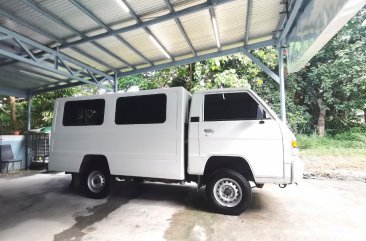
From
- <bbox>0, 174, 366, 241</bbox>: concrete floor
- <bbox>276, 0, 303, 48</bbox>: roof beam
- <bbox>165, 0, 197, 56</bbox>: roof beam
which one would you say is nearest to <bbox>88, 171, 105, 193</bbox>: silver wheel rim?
<bbox>0, 174, 366, 241</bbox>: concrete floor

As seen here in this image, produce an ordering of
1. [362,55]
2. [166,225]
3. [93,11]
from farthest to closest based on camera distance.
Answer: [362,55] < [93,11] < [166,225]

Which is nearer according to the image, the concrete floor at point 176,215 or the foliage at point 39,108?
the concrete floor at point 176,215

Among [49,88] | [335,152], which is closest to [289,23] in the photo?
[335,152]

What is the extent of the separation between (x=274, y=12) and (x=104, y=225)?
18.4 feet

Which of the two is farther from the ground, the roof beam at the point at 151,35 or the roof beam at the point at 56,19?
the roof beam at the point at 151,35

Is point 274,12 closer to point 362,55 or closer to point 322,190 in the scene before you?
point 322,190

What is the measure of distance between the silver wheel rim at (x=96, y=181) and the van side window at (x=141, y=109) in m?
1.28

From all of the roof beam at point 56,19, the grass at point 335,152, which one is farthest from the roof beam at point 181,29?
the grass at point 335,152

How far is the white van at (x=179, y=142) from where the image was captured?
4125mm

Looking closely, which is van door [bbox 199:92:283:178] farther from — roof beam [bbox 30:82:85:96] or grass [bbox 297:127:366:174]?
roof beam [bbox 30:82:85:96]

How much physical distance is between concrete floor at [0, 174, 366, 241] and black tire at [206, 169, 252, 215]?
0.56 ft

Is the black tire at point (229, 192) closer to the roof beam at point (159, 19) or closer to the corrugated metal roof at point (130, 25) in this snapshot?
the roof beam at point (159, 19)

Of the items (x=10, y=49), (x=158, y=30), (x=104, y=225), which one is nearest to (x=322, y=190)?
(x=104, y=225)

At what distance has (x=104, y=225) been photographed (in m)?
3.85
